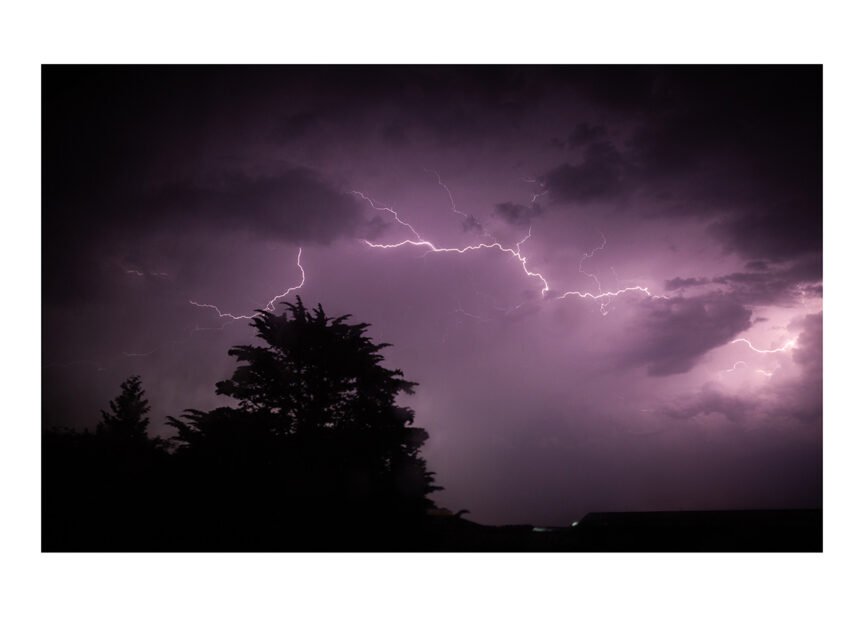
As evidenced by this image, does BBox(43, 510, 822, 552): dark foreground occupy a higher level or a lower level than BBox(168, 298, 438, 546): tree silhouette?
lower

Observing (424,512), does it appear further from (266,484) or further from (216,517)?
(216,517)

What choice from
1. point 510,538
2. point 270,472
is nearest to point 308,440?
point 270,472

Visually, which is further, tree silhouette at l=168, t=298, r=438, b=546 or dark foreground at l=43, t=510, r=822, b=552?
tree silhouette at l=168, t=298, r=438, b=546

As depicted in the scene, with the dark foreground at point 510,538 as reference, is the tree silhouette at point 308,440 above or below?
above

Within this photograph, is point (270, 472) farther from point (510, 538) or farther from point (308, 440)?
point (510, 538)
